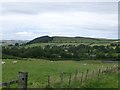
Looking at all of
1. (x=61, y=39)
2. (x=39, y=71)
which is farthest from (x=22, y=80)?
(x=61, y=39)

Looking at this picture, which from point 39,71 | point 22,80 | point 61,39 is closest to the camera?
point 22,80

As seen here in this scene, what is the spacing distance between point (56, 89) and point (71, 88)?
1202mm

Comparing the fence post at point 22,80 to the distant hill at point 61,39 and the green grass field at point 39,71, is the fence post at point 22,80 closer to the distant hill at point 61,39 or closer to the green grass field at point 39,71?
the green grass field at point 39,71

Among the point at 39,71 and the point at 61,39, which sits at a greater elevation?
the point at 61,39

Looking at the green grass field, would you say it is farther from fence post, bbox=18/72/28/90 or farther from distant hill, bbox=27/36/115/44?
distant hill, bbox=27/36/115/44

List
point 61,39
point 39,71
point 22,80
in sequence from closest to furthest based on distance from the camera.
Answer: point 22,80 < point 39,71 < point 61,39

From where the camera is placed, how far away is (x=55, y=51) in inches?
3819

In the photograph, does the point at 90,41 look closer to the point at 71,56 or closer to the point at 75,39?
the point at 75,39

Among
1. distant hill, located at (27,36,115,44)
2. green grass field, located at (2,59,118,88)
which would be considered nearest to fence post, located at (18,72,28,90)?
green grass field, located at (2,59,118,88)

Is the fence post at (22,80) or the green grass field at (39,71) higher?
the fence post at (22,80)

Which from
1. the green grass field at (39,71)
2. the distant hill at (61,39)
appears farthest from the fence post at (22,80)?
the distant hill at (61,39)

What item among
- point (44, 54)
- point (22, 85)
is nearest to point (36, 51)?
point (44, 54)

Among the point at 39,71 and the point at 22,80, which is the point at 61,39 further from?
the point at 22,80

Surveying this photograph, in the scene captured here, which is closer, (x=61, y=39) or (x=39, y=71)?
(x=39, y=71)
